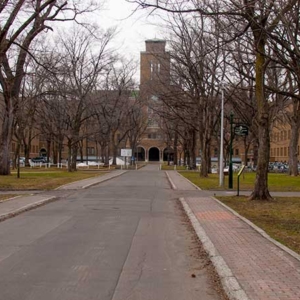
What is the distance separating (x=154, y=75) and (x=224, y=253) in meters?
34.7

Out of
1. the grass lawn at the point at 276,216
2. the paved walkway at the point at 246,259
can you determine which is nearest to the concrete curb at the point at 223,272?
the paved walkway at the point at 246,259

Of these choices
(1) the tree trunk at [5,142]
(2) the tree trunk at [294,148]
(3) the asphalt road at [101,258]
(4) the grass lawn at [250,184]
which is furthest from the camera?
(2) the tree trunk at [294,148]

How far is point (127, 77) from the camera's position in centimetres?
6222

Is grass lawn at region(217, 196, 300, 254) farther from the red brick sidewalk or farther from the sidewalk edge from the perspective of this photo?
the red brick sidewalk

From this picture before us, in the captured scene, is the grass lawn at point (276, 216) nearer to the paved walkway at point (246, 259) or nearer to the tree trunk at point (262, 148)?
the paved walkway at point (246, 259)

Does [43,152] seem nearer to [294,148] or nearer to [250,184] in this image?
[294,148]

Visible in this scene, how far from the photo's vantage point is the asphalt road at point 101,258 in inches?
231

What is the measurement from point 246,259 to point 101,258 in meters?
2.31

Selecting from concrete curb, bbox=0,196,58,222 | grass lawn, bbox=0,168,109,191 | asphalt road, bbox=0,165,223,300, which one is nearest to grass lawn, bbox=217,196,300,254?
asphalt road, bbox=0,165,223,300

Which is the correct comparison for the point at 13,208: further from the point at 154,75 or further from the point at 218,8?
the point at 154,75

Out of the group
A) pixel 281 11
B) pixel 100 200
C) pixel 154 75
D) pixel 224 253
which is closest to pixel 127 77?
pixel 154 75

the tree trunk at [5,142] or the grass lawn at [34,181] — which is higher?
the tree trunk at [5,142]

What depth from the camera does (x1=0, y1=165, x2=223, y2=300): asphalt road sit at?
5879 millimetres

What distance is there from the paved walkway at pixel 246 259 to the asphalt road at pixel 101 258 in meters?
0.27
